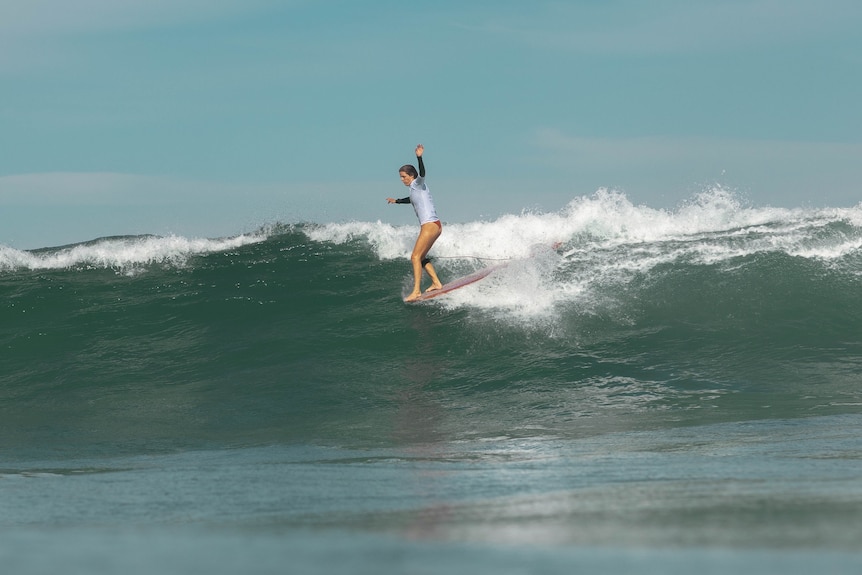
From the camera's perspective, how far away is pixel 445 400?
9.70m

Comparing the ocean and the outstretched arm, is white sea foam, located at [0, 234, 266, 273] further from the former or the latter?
the outstretched arm

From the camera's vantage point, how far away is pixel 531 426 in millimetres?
8219

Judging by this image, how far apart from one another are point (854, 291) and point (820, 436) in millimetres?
7400

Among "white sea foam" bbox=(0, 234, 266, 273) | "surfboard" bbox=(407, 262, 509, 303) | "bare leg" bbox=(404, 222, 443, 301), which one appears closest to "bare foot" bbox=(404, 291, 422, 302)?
"surfboard" bbox=(407, 262, 509, 303)

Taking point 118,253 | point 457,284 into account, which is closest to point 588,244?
point 457,284

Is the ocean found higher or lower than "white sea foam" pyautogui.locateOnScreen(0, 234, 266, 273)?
lower

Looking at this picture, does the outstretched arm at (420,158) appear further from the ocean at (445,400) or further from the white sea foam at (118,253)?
the white sea foam at (118,253)

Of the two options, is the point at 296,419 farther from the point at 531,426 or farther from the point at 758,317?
the point at 758,317

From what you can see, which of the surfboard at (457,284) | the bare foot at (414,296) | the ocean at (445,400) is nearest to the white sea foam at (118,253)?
the ocean at (445,400)

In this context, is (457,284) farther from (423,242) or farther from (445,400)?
(445,400)

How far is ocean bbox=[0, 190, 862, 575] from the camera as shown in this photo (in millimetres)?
3514

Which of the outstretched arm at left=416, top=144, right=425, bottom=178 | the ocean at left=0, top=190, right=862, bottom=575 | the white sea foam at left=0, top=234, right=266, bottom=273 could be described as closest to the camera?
the ocean at left=0, top=190, right=862, bottom=575

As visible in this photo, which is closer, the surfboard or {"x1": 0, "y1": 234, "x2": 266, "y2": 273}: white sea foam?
the surfboard

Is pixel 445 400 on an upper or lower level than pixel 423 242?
lower
